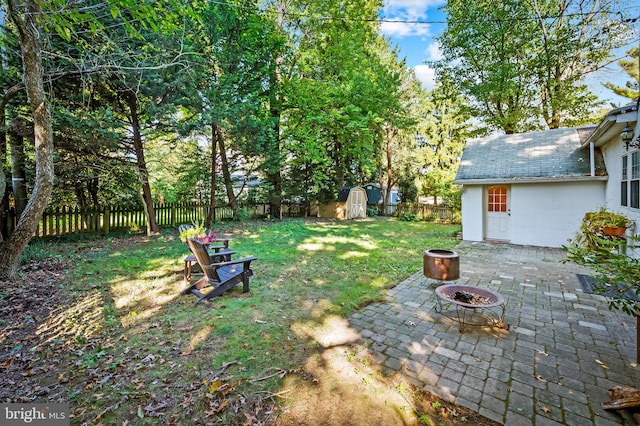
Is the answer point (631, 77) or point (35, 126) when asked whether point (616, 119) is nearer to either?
point (631, 77)

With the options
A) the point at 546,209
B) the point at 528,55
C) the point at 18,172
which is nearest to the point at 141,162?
the point at 18,172

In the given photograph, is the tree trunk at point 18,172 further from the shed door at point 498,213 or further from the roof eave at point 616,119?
the shed door at point 498,213

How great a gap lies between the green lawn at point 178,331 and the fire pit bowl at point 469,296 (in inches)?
47.1

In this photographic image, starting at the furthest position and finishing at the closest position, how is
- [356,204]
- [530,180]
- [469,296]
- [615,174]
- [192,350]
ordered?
[356,204]
[530,180]
[615,174]
[469,296]
[192,350]

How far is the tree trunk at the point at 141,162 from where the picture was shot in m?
8.77

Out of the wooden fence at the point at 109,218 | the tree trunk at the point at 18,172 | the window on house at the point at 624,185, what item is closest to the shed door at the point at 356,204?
the wooden fence at the point at 109,218

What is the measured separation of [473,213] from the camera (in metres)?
10.3

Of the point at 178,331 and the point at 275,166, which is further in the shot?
the point at 275,166

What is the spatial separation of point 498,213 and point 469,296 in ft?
26.1

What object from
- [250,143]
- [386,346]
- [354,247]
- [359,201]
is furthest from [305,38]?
[386,346]

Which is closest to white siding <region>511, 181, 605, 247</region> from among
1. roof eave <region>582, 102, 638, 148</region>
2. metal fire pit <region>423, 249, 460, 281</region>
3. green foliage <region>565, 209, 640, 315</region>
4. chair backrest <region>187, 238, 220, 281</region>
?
roof eave <region>582, 102, 638, 148</region>

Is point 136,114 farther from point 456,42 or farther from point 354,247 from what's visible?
point 456,42

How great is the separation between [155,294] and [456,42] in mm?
19480
